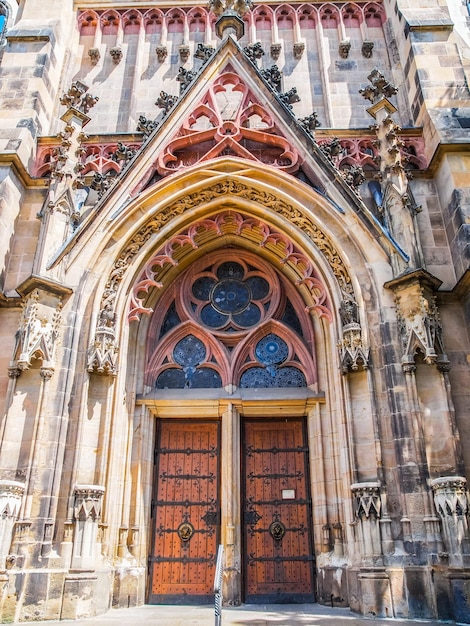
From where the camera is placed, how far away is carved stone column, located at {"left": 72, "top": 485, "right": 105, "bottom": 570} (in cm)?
788

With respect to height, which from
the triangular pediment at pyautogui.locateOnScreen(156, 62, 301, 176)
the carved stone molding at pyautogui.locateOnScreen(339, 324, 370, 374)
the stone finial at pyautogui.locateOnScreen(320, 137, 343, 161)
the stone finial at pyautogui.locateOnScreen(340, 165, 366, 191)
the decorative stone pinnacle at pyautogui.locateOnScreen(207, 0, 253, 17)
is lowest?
the carved stone molding at pyautogui.locateOnScreen(339, 324, 370, 374)

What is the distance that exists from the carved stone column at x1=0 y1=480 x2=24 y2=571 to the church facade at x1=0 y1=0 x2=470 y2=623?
4 centimetres

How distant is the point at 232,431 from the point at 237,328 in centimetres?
206

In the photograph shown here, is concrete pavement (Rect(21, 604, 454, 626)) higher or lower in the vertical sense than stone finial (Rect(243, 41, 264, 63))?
lower

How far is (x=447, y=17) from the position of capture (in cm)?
1241

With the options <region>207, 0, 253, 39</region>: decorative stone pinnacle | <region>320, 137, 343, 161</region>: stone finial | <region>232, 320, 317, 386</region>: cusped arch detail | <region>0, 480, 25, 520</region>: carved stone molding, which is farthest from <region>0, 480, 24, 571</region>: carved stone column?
<region>207, 0, 253, 39</region>: decorative stone pinnacle

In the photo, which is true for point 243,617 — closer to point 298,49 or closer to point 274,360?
point 274,360

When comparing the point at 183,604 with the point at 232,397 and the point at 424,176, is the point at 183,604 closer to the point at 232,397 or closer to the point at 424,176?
the point at 232,397

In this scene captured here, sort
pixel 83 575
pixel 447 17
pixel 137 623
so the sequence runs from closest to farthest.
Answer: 1. pixel 137 623
2. pixel 83 575
3. pixel 447 17

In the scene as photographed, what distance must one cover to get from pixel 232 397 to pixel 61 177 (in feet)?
16.2

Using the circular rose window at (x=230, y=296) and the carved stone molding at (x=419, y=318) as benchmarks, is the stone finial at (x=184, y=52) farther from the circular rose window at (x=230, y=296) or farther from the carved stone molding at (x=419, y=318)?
the carved stone molding at (x=419, y=318)

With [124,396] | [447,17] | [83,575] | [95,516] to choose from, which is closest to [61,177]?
[124,396]

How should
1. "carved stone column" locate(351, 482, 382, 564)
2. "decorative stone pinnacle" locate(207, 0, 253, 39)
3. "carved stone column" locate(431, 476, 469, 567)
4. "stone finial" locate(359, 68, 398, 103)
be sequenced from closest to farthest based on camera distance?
"carved stone column" locate(431, 476, 469, 567) < "carved stone column" locate(351, 482, 382, 564) < "stone finial" locate(359, 68, 398, 103) < "decorative stone pinnacle" locate(207, 0, 253, 39)

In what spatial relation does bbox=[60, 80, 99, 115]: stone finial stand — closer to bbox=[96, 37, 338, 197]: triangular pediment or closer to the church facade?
the church facade
